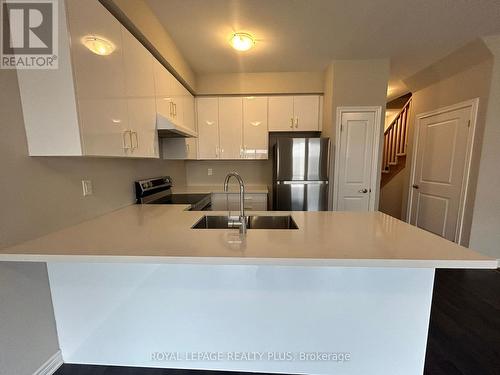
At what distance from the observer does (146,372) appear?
1.38 m

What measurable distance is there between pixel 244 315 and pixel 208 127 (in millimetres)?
2805

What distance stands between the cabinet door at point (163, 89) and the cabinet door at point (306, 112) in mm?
1828

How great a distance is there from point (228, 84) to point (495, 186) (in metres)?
3.69

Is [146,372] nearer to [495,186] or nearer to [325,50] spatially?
[325,50]

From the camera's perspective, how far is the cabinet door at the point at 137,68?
5.12ft

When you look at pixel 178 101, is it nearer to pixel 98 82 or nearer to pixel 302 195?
pixel 98 82

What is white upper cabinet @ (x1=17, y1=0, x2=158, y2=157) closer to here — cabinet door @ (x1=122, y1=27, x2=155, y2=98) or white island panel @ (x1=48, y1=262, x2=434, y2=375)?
cabinet door @ (x1=122, y1=27, x2=155, y2=98)

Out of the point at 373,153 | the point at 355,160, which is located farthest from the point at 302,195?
the point at 373,153

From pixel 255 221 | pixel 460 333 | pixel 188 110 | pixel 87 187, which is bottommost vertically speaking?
pixel 460 333

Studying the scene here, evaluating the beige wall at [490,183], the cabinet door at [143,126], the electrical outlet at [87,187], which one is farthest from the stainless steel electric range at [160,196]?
the beige wall at [490,183]

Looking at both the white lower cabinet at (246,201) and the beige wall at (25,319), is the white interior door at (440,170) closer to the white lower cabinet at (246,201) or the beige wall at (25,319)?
the white lower cabinet at (246,201)

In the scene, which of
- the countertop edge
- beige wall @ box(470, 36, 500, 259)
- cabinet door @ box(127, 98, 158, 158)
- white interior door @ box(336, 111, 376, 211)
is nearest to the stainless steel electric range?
cabinet door @ box(127, 98, 158, 158)

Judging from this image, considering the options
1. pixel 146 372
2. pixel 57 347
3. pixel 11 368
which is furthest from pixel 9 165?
pixel 146 372

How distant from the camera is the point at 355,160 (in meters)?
3.05
